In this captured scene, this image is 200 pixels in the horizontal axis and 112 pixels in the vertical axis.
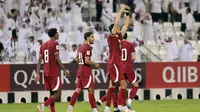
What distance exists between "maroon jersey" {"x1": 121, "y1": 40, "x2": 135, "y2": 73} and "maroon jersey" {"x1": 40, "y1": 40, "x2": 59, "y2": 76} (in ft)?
9.31

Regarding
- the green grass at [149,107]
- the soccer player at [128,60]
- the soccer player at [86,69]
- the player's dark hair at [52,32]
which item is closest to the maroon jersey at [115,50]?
the soccer player at [86,69]

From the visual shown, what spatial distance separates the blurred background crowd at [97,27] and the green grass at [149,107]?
16.4ft

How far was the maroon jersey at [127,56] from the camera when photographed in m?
20.3

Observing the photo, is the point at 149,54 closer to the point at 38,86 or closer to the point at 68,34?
the point at 68,34

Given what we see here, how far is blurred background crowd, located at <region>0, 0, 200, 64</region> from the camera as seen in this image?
30344mm

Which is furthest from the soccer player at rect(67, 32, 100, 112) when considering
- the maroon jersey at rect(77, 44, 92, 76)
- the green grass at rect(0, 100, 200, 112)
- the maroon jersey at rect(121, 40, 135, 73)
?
the green grass at rect(0, 100, 200, 112)

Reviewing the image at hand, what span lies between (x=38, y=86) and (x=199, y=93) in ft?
20.6

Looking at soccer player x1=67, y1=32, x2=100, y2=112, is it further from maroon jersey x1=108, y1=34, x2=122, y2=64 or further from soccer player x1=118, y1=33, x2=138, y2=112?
soccer player x1=118, y1=33, x2=138, y2=112

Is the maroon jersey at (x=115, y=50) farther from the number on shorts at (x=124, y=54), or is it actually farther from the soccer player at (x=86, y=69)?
the number on shorts at (x=124, y=54)

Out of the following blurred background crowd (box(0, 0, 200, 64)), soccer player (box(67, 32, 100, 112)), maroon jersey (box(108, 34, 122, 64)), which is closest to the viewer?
maroon jersey (box(108, 34, 122, 64))

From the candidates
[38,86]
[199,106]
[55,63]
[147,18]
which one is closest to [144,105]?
[199,106]

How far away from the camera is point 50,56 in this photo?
713 inches

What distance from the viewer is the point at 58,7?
33.5 meters

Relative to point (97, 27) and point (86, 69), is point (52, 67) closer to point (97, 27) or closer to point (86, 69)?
point (86, 69)
